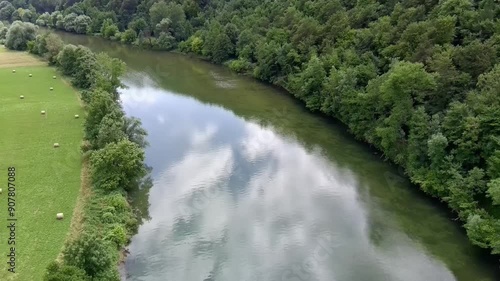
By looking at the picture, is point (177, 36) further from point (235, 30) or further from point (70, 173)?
point (70, 173)

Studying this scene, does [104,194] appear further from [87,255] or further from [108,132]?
[87,255]

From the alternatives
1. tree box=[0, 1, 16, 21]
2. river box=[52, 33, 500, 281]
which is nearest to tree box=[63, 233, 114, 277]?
river box=[52, 33, 500, 281]

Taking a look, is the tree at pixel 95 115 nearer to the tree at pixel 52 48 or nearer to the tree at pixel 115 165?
the tree at pixel 115 165

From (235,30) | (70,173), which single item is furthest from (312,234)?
(235,30)

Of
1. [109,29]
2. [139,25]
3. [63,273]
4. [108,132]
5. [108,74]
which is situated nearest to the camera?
[63,273]

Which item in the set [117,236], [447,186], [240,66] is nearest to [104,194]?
[117,236]

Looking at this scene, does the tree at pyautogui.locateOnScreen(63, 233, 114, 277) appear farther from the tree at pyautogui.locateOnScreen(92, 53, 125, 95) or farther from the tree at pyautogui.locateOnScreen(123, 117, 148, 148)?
the tree at pyautogui.locateOnScreen(92, 53, 125, 95)
